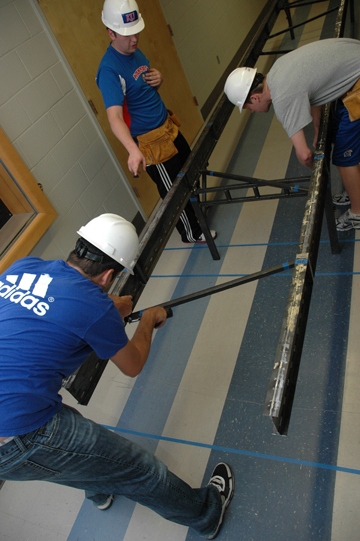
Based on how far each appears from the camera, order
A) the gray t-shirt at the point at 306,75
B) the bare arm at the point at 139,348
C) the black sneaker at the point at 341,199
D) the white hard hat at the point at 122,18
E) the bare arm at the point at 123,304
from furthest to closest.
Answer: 1. the black sneaker at the point at 341,199
2. the white hard hat at the point at 122,18
3. the gray t-shirt at the point at 306,75
4. the bare arm at the point at 123,304
5. the bare arm at the point at 139,348

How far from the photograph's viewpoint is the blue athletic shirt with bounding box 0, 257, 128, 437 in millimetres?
1210

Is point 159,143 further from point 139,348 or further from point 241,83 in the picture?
point 139,348

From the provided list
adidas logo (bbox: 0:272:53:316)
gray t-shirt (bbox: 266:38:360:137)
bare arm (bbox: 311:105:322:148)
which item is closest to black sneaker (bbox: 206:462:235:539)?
adidas logo (bbox: 0:272:53:316)

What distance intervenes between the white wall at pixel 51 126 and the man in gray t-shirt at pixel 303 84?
4.93 feet

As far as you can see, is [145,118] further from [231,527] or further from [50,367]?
[231,527]

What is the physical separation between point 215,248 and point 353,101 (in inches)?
57.3

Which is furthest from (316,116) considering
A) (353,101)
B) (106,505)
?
(106,505)

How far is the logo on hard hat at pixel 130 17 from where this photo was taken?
7.82ft

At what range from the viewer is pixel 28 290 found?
129cm

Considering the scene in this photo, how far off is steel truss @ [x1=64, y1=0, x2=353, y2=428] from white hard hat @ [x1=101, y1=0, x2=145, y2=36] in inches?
34.2

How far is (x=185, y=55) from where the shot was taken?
4949 millimetres

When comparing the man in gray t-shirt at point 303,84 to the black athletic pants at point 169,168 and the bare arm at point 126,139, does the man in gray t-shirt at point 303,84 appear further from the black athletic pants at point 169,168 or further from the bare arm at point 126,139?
the black athletic pants at point 169,168

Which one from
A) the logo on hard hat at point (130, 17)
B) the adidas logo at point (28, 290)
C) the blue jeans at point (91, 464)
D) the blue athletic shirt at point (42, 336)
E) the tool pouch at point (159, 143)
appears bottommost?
the blue jeans at point (91, 464)

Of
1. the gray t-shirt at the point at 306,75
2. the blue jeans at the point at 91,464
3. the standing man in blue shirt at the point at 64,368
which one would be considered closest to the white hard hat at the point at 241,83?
the gray t-shirt at the point at 306,75
